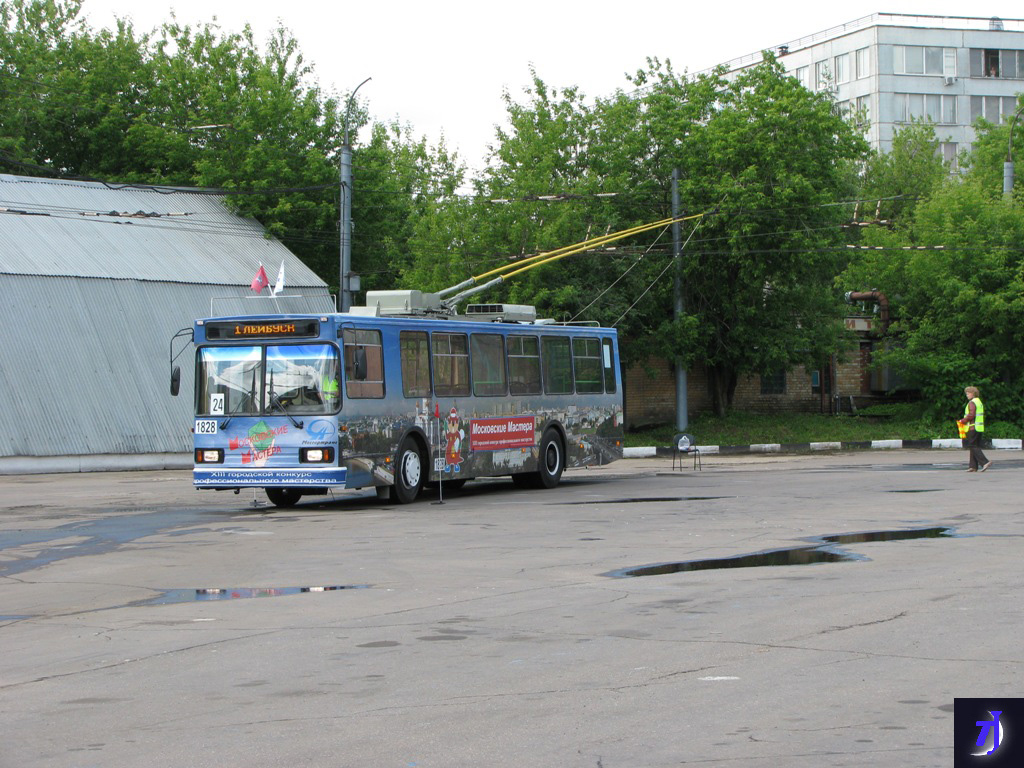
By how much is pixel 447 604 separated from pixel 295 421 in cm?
922

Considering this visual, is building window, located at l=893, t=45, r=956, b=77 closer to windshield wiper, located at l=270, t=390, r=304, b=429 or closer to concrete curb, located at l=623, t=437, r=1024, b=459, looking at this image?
concrete curb, located at l=623, t=437, r=1024, b=459

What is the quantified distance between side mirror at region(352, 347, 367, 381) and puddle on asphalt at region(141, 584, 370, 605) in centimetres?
821

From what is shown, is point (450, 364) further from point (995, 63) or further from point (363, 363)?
point (995, 63)

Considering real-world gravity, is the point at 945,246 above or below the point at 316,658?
above

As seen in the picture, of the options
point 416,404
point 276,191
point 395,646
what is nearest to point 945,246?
point 276,191

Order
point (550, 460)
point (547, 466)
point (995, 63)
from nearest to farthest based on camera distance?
point (547, 466)
point (550, 460)
point (995, 63)

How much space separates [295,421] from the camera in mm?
19172

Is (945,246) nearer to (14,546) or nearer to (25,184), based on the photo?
(25,184)

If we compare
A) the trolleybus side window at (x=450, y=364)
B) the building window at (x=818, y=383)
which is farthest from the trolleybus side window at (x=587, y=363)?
the building window at (x=818, y=383)

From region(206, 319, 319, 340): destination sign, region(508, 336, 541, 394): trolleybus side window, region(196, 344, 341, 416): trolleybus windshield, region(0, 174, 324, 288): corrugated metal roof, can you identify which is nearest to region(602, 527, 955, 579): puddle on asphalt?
region(196, 344, 341, 416): trolleybus windshield

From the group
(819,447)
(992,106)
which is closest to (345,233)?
(819,447)

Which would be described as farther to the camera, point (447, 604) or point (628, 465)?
point (628, 465)

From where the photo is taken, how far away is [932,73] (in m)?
79.7

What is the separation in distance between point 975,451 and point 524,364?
31.6ft
